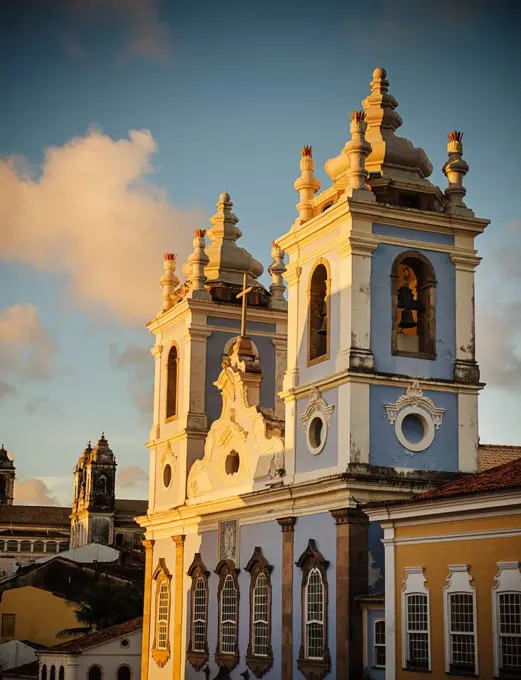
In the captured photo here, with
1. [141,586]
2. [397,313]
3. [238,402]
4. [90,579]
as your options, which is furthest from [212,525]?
[90,579]

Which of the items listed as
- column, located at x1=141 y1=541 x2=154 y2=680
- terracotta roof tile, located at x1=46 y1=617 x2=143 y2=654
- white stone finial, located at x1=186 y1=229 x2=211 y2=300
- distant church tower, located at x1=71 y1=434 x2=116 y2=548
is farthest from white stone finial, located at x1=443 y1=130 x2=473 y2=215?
distant church tower, located at x1=71 y1=434 x2=116 y2=548

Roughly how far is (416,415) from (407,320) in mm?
2254

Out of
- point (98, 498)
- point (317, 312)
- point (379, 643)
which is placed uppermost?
point (98, 498)

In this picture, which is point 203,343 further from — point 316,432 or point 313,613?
point 313,613

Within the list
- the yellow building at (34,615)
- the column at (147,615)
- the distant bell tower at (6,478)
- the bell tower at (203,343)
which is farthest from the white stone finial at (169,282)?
the distant bell tower at (6,478)

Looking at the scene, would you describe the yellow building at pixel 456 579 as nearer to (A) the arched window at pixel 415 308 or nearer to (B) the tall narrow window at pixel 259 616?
(A) the arched window at pixel 415 308

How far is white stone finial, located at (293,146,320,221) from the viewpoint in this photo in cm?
3147

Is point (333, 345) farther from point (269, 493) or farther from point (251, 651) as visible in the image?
point (251, 651)

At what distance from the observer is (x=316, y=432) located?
97.5ft

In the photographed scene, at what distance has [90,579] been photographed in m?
68.1

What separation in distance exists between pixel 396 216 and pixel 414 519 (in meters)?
7.90

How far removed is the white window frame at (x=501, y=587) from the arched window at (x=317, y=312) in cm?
931

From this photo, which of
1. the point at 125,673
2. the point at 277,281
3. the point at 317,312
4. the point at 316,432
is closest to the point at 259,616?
the point at 316,432

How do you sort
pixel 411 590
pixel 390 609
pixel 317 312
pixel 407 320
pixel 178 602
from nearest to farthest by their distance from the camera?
pixel 411 590 < pixel 390 609 < pixel 407 320 < pixel 317 312 < pixel 178 602
